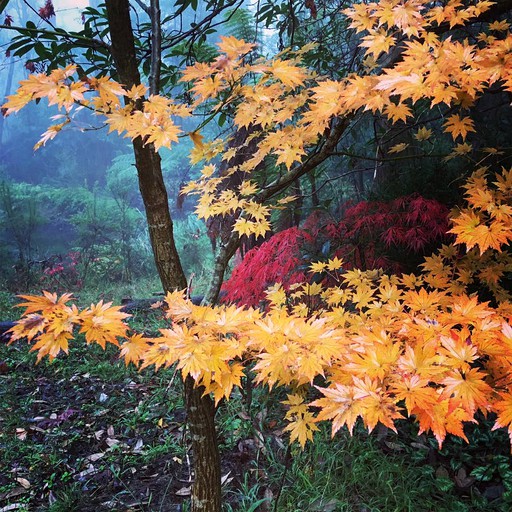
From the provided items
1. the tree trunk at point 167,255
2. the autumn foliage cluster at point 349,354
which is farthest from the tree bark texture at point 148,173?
the autumn foliage cluster at point 349,354

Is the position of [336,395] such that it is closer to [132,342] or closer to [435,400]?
[435,400]

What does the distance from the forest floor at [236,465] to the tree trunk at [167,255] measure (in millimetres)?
103

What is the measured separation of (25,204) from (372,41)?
31.5 feet

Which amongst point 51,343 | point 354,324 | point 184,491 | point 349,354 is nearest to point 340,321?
point 354,324

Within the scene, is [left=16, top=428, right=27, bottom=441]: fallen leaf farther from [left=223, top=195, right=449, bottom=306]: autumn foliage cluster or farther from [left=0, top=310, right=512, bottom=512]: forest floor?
[left=223, top=195, right=449, bottom=306]: autumn foliage cluster

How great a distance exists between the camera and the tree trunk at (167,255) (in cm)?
132

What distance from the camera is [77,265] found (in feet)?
24.4

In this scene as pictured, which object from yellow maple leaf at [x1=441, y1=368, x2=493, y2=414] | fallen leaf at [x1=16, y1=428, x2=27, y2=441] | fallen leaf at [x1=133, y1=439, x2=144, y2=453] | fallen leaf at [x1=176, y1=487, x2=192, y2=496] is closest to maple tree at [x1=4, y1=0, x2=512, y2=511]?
yellow maple leaf at [x1=441, y1=368, x2=493, y2=414]

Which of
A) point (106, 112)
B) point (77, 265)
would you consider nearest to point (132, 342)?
point (106, 112)

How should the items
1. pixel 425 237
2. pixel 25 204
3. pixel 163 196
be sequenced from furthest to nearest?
1. pixel 25 204
2. pixel 425 237
3. pixel 163 196

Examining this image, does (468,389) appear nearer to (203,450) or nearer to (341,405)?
(341,405)

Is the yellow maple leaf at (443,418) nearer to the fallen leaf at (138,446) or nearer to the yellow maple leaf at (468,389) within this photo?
the yellow maple leaf at (468,389)

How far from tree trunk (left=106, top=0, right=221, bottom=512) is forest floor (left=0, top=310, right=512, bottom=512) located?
10 cm

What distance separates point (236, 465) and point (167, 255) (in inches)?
49.8
